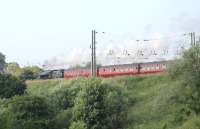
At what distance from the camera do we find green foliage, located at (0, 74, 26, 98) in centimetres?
6656

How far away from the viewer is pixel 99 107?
5197 centimetres

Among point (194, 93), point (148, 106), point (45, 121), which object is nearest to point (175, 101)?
point (194, 93)

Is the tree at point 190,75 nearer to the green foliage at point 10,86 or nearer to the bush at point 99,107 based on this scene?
the bush at point 99,107

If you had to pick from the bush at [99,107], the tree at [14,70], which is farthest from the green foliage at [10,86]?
the tree at [14,70]

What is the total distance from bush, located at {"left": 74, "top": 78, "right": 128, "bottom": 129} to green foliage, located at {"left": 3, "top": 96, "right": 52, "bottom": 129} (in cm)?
404

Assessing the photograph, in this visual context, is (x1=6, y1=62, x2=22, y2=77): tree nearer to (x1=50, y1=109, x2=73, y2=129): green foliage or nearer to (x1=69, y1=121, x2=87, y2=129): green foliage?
(x1=50, y1=109, x2=73, y2=129): green foliage

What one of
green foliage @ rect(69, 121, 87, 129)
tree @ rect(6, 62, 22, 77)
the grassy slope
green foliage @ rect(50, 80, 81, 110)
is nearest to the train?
the grassy slope

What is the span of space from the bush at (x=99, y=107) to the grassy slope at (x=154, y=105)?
1.78m

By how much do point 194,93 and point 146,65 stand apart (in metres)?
25.6

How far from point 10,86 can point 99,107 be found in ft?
61.8

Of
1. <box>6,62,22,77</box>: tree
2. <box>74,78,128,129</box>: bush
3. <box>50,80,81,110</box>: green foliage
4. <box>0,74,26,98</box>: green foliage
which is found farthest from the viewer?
<box>6,62,22,77</box>: tree

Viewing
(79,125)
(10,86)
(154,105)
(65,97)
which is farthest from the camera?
(10,86)

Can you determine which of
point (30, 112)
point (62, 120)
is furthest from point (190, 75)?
point (30, 112)

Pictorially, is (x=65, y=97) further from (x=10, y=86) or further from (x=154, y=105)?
(x=154, y=105)
